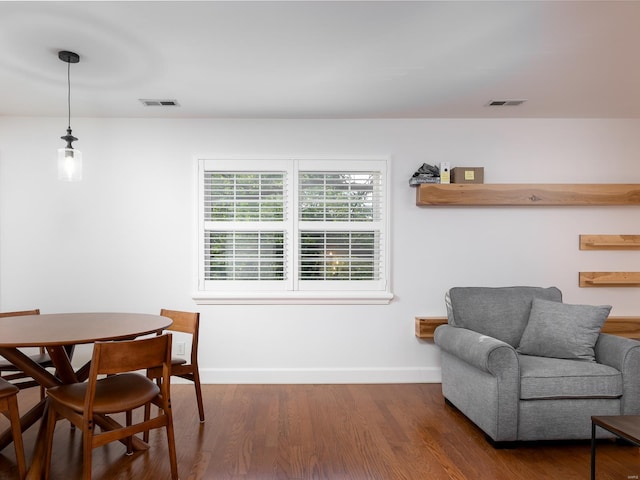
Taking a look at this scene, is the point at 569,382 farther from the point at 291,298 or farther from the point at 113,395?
the point at 113,395

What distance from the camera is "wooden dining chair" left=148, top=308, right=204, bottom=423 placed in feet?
9.44

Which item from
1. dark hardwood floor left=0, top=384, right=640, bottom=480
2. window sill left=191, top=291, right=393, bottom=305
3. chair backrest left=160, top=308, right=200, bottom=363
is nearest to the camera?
dark hardwood floor left=0, top=384, right=640, bottom=480

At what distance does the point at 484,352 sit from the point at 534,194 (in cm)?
188

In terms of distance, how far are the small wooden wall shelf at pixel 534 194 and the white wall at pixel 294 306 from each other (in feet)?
0.48

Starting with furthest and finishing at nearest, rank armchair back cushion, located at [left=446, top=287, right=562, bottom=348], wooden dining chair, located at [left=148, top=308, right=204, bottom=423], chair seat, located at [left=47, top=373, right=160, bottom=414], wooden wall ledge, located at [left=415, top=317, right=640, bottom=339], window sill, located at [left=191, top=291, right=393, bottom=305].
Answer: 1. window sill, located at [left=191, top=291, right=393, bottom=305]
2. wooden wall ledge, located at [left=415, top=317, right=640, bottom=339]
3. armchair back cushion, located at [left=446, top=287, right=562, bottom=348]
4. wooden dining chair, located at [left=148, top=308, right=204, bottom=423]
5. chair seat, located at [left=47, top=373, right=160, bottom=414]

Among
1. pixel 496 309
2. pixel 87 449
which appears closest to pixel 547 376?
pixel 496 309

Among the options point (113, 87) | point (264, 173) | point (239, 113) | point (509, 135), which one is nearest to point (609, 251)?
point (509, 135)

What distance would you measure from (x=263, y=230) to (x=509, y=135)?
8.29 feet

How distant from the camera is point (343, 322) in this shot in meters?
3.99

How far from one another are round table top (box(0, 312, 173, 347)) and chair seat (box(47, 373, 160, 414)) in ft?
0.88

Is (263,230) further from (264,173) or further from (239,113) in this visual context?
(239,113)

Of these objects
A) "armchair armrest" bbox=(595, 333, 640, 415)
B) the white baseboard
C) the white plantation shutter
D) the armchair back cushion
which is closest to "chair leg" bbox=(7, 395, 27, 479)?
the white baseboard

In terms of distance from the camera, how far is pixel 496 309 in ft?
10.9

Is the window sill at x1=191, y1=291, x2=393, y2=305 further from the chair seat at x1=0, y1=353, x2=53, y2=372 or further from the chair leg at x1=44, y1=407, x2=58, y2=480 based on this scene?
the chair leg at x1=44, y1=407, x2=58, y2=480
